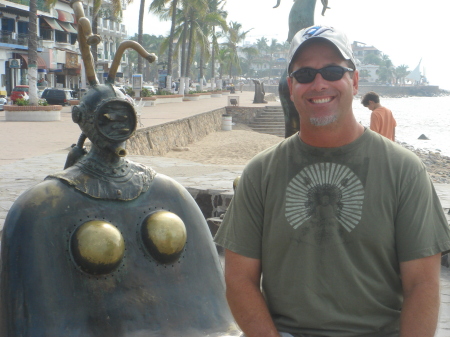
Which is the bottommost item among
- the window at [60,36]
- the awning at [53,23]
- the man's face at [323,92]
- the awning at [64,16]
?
the man's face at [323,92]

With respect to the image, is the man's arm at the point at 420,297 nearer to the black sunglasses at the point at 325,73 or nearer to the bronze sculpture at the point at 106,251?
the black sunglasses at the point at 325,73

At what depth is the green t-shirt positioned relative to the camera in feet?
5.59

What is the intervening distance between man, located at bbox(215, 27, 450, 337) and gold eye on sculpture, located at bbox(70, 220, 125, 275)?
2.19 feet

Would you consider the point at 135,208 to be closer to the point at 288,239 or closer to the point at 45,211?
the point at 45,211

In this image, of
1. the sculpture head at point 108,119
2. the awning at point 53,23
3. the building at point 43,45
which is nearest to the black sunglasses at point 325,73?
the sculpture head at point 108,119

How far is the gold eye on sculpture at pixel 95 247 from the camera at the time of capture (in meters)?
2.35

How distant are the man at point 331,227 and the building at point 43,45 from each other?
1201 inches

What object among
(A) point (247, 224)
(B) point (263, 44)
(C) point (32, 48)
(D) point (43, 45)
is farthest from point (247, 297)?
(B) point (263, 44)

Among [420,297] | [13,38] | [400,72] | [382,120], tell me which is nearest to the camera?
[420,297]

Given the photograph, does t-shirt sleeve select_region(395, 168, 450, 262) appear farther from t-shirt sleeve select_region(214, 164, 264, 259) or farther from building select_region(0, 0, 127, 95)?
building select_region(0, 0, 127, 95)

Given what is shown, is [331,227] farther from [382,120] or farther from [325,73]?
[382,120]

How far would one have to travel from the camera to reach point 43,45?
40438 mm

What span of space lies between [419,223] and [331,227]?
238 mm

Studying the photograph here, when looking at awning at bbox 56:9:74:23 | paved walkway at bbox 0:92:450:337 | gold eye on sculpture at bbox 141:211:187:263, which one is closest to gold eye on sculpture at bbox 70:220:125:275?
gold eye on sculpture at bbox 141:211:187:263
